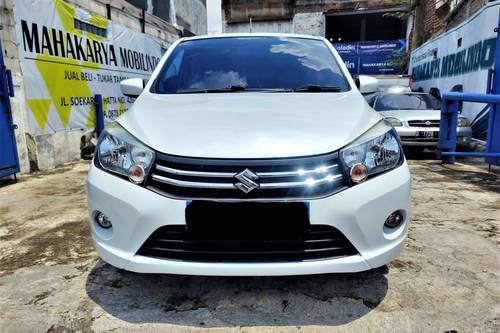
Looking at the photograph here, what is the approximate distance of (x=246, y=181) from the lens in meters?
1.79

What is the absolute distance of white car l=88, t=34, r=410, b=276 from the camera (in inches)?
71.5

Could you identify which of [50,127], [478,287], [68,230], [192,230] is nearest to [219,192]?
[192,230]

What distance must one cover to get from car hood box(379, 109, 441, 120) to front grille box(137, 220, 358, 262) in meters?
5.94

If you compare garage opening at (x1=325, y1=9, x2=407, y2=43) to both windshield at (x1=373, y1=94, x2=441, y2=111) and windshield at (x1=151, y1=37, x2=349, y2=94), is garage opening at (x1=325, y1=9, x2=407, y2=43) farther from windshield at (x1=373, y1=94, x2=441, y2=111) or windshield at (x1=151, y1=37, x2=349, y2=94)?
windshield at (x1=151, y1=37, x2=349, y2=94)

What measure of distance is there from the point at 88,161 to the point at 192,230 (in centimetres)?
585

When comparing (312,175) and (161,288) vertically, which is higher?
(312,175)

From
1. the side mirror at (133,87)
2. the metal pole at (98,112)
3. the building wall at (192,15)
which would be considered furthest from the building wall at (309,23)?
the side mirror at (133,87)

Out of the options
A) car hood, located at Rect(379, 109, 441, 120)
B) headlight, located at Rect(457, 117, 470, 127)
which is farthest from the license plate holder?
headlight, located at Rect(457, 117, 470, 127)

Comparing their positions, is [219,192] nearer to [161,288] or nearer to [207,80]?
[161,288]

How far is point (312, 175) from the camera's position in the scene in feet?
5.97

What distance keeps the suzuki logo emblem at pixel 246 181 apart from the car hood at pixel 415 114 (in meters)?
6.09

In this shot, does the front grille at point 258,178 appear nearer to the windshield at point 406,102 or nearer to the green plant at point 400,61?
the windshield at point 406,102

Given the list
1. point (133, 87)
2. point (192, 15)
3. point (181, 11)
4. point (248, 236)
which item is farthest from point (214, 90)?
point (192, 15)

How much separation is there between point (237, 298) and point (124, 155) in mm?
975
